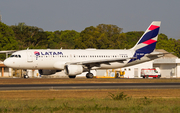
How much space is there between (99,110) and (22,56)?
114 feet

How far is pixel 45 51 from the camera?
162 ft

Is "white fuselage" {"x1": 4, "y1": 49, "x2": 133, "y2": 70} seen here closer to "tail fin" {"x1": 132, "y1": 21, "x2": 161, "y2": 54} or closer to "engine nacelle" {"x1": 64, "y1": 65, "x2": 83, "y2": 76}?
"engine nacelle" {"x1": 64, "y1": 65, "x2": 83, "y2": 76}

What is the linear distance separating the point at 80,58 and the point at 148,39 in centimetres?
1356

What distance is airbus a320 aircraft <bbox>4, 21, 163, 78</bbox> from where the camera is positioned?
47781 mm

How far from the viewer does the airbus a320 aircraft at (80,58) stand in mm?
47781

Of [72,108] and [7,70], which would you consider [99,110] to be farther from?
[7,70]

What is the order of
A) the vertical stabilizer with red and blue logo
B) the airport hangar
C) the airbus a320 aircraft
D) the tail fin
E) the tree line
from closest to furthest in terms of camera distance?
the airbus a320 aircraft → the vertical stabilizer with red and blue logo → the tail fin → the airport hangar → the tree line

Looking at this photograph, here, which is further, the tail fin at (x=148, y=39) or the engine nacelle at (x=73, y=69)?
the tail fin at (x=148, y=39)

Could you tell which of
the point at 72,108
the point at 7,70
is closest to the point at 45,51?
the point at 7,70

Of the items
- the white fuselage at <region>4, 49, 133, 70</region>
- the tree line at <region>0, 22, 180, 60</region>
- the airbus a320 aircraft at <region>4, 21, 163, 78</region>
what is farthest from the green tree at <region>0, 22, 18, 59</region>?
the airbus a320 aircraft at <region>4, 21, 163, 78</region>

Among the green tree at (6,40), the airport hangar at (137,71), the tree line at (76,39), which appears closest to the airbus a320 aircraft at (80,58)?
the airport hangar at (137,71)

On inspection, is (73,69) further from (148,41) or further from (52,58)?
(148,41)

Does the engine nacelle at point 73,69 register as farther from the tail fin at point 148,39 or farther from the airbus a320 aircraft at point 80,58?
the tail fin at point 148,39

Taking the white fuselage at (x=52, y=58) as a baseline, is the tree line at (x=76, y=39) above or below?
above
